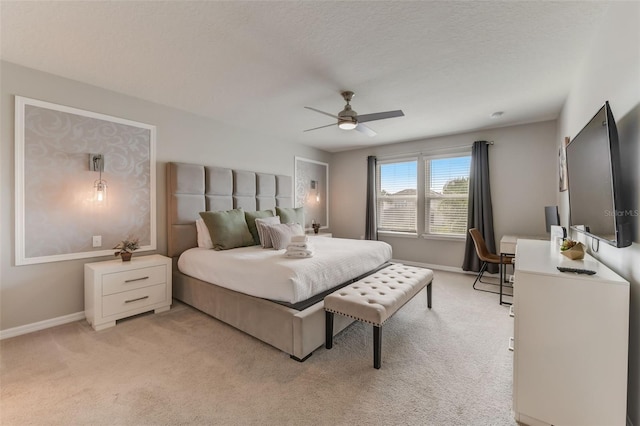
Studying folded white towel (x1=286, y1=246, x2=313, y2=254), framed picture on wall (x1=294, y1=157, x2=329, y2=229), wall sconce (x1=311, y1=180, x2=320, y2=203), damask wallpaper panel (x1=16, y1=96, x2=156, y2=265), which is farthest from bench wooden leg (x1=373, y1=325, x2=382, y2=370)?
wall sconce (x1=311, y1=180, x2=320, y2=203)

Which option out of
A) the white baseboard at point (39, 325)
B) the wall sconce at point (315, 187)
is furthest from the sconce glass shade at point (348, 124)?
the white baseboard at point (39, 325)

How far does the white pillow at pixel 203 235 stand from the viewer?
345 centimetres

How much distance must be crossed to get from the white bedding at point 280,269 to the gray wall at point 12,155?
3.14ft

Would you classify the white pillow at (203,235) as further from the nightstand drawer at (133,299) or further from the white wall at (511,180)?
the white wall at (511,180)

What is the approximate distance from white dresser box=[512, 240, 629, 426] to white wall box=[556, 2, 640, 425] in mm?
122

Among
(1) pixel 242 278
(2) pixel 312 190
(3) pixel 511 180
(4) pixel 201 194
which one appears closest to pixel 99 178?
(4) pixel 201 194

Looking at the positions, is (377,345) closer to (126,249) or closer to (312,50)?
(312,50)

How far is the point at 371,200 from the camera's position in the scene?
5797 mm

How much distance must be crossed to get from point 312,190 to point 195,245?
291cm

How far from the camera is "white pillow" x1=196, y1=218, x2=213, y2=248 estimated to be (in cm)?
345

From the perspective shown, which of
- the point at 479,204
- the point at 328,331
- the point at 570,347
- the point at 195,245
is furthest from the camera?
the point at 479,204

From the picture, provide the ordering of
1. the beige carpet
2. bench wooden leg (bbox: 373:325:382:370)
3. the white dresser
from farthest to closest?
bench wooden leg (bbox: 373:325:382:370) → the beige carpet → the white dresser

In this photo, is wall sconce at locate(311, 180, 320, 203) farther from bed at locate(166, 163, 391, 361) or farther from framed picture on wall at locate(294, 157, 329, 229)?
bed at locate(166, 163, 391, 361)

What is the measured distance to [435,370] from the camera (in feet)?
6.55
